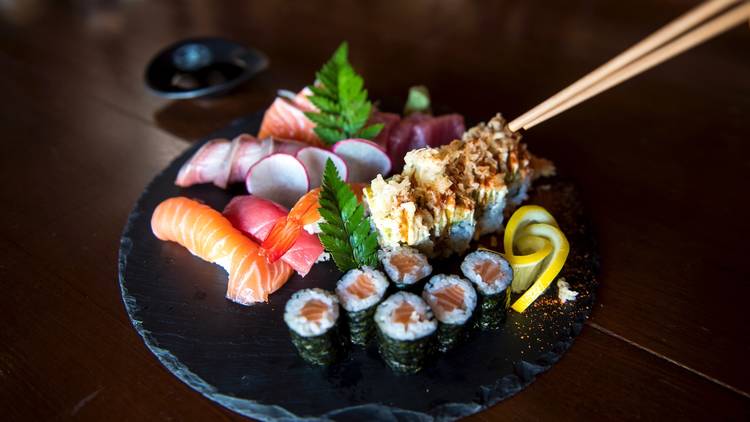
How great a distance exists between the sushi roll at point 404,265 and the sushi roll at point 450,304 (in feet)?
0.15

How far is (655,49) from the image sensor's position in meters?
1.53

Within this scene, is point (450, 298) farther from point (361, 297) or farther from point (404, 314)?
point (361, 297)

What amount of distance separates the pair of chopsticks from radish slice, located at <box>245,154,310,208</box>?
864mm

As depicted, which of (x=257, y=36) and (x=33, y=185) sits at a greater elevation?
(x=257, y=36)

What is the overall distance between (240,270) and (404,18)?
258cm

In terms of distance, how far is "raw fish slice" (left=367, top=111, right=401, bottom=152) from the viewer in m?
2.31

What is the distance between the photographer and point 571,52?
3.37 m

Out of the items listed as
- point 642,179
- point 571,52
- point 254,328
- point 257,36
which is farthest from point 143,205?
point 571,52

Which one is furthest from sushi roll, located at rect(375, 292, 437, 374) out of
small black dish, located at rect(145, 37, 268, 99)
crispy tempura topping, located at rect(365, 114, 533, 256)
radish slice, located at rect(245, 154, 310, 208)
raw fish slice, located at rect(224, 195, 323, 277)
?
small black dish, located at rect(145, 37, 268, 99)

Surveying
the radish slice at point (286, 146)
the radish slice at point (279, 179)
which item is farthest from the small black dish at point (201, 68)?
the radish slice at point (279, 179)

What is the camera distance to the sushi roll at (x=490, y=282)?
5.35ft

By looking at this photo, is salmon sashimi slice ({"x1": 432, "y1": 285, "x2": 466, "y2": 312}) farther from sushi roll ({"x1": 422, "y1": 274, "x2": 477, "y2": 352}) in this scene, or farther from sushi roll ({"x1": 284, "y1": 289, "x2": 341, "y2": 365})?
sushi roll ({"x1": 284, "y1": 289, "x2": 341, "y2": 365})

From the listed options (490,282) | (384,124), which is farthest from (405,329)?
(384,124)

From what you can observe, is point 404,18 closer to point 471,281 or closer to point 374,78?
point 374,78
